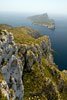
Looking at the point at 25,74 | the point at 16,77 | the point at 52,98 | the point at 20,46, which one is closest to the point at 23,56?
the point at 20,46

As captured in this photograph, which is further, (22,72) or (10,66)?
(22,72)

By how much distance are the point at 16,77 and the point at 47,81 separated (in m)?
30.9

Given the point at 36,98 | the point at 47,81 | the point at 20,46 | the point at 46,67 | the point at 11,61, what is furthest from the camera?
the point at 46,67

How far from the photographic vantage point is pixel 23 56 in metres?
61.0

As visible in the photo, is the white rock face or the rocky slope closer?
the white rock face

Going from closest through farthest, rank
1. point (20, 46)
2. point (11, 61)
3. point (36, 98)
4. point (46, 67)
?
1. point (11, 61)
2. point (36, 98)
3. point (20, 46)
4. point (46, 67)

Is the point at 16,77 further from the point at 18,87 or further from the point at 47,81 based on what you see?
the point at 47,81

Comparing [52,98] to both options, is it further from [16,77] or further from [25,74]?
[16,77]

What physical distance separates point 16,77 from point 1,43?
13733mm

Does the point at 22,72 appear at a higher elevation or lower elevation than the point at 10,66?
lower

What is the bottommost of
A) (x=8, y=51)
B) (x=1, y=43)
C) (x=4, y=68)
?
(x=4, y=68)

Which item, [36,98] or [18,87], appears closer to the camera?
[18,87]

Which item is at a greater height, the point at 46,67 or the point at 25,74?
the point at 25,74

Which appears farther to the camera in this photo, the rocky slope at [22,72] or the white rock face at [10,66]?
the rocky slope at [22,72]
